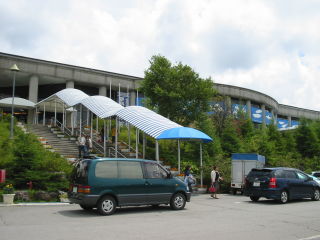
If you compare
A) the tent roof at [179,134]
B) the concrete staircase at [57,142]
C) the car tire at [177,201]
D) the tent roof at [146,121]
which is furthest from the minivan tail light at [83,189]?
the concrete staircase at [57,142]

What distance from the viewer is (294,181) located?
1588 centimetres

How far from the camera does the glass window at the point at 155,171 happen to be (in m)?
12.4

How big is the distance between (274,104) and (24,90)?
46418 millimetres

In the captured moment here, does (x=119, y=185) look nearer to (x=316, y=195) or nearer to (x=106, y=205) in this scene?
(x=106, y=205)

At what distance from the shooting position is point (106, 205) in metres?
11.3

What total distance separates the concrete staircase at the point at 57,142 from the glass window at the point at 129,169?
10341mm

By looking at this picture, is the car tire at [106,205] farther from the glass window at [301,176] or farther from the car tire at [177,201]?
the glass window at [301,176]

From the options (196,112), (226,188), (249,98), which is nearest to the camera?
(226,188)

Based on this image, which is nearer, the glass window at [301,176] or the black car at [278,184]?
the black car at [278,184]

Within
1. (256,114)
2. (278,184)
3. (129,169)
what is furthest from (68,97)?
(256,114)

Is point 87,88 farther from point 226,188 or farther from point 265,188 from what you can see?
point 265,188

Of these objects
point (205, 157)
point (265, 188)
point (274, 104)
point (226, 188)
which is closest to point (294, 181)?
point (265, 188)

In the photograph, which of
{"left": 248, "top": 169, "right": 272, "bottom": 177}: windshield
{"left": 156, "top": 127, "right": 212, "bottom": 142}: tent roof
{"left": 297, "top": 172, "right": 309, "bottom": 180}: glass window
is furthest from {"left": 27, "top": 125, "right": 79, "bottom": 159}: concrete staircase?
{"left": 297, "top": 172, "right": 309, "bottom": 180}: glass window

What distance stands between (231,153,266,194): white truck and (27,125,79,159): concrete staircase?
9.75 meters
